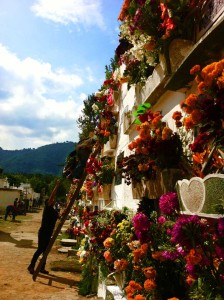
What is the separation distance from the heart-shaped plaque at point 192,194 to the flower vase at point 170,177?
2.52 feet

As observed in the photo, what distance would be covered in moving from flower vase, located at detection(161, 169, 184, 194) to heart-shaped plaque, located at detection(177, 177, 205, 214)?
77 cm

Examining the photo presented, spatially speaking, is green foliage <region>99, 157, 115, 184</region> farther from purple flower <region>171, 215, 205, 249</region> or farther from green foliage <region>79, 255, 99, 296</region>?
purple flower <region>171, 215, 205, 249</region>

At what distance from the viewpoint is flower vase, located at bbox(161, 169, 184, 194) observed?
3.52 meters

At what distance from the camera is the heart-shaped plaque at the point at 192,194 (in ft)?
7.75

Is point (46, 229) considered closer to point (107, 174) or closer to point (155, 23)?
point (107, 174)

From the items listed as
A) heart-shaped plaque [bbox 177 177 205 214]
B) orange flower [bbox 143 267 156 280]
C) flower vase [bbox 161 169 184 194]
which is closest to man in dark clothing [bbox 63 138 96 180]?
flower vase [bbox 161 169 184 194]

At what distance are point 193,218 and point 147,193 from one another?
2301mm

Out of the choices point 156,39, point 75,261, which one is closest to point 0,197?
point 75,261

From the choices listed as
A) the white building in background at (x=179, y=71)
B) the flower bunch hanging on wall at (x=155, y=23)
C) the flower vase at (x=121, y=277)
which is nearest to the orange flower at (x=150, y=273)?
the flower vase at (x=121, y=277)

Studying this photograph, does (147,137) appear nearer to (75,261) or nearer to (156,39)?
(156,39)

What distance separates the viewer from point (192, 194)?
2508 mm

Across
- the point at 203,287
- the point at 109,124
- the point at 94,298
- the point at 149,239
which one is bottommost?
the point at 94,298

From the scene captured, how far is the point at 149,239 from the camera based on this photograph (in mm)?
3369

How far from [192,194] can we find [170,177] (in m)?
1.05
